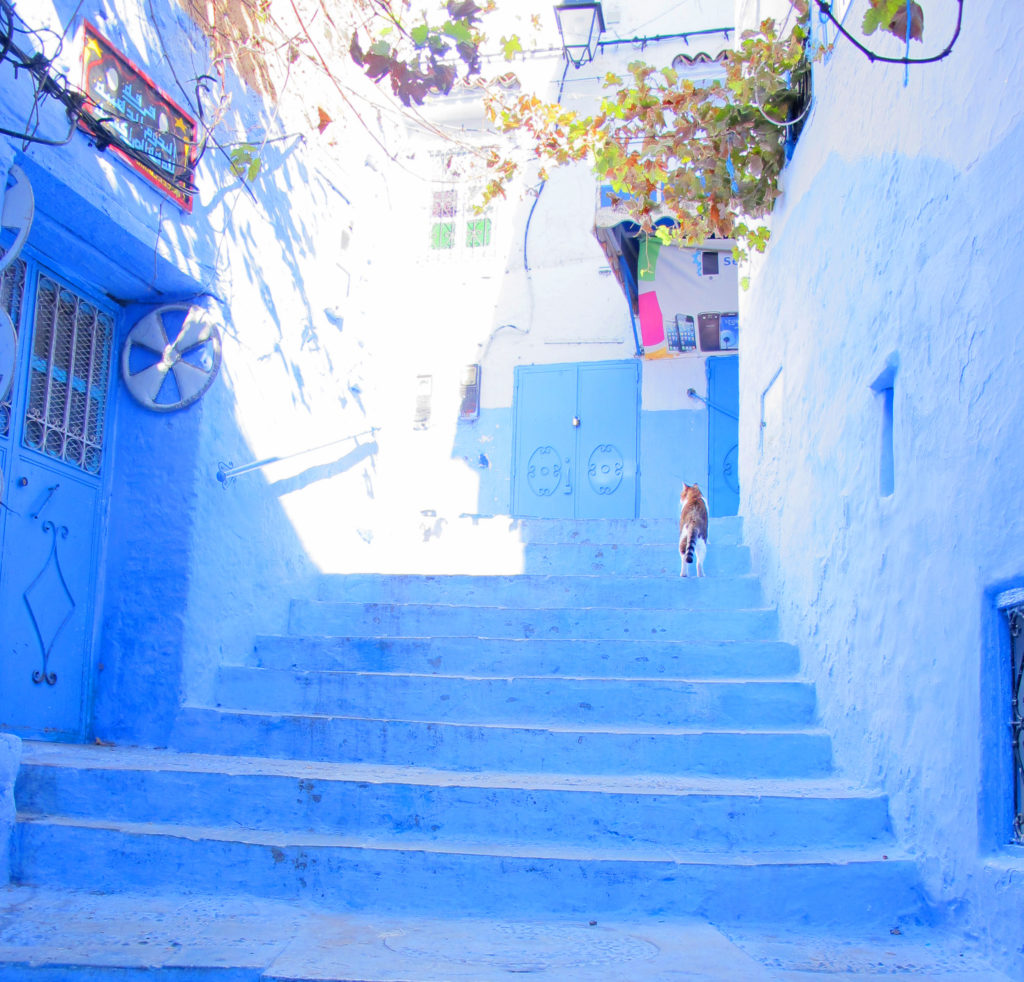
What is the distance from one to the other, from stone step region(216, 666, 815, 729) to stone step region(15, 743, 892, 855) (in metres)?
0.49

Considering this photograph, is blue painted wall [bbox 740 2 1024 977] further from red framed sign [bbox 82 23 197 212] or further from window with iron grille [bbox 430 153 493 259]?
window with iron grille [bbox 430 153 493 259]

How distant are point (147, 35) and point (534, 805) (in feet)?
13.0

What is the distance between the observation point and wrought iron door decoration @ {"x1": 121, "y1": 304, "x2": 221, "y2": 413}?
5.15 m

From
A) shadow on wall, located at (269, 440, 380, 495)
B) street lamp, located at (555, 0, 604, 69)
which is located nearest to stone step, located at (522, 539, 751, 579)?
shadow on wall, located at (269, 440, 380, 495)

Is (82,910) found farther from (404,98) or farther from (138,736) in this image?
(404,98)

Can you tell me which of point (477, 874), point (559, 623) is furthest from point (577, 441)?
point (477, 874)

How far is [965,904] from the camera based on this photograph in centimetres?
308

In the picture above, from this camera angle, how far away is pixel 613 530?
7176 millimetres

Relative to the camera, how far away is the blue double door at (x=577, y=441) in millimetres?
9938

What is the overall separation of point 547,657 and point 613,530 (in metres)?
2.23

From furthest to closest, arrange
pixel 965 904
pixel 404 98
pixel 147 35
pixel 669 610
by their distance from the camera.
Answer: pixel 669 610
pixel 147 35
pixel 404 98
pixel 965 904

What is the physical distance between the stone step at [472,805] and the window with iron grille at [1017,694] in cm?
89

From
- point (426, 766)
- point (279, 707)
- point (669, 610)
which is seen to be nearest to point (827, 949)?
point (426, 766)

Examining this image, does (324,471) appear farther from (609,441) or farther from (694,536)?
(609,441)
